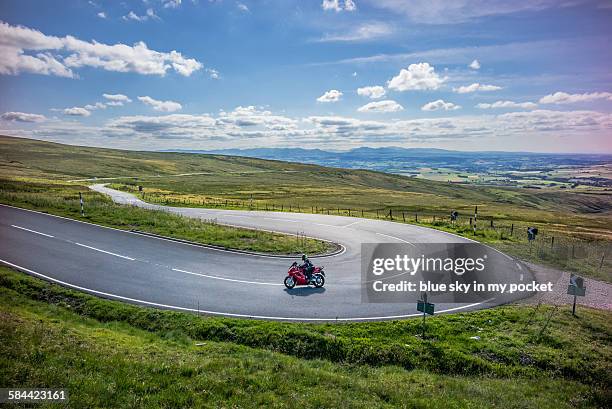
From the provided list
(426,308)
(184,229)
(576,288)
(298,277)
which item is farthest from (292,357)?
(184,229)

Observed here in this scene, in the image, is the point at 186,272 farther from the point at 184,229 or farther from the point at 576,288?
the point at 576,288

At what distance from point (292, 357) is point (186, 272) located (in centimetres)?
983

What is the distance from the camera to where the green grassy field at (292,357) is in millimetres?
8508

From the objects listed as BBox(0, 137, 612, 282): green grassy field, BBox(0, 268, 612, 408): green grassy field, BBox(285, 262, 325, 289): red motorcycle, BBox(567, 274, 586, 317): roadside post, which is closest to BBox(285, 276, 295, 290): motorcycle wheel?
BBox(285, 262, 325, 289): red motorcycle

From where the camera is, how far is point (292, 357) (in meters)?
11.8

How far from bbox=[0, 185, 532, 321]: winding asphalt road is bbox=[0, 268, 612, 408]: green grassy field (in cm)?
122

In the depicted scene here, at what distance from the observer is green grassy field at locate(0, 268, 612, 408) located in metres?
8.51

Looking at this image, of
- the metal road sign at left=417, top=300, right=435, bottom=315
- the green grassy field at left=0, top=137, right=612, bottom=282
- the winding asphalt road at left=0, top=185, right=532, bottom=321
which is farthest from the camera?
the green grassy field at left=0, top=137, right=612, bottom=282

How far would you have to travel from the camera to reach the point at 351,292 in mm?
17578

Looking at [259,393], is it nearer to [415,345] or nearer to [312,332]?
[312,332]

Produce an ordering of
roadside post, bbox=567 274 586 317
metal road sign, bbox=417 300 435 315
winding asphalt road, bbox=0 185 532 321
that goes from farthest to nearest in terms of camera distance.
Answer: winding asphalt road, bbox=0 185 532 321, roadside post, bbox=567 274 586 317, metal road sign, bbox=417 300 435 315

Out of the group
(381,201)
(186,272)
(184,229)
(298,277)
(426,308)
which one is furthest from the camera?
(381,201)

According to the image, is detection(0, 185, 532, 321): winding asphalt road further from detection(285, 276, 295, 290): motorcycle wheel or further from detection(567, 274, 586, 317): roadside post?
detection(567, 274, 586, 317): roadside post

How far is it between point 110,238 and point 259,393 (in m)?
21.2
